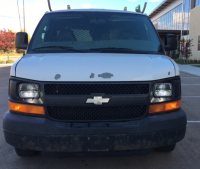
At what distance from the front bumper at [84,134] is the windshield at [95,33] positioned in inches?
44.9

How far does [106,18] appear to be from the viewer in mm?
4039

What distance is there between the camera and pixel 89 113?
269 cm

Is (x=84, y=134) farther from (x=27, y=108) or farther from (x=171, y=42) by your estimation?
(x=171, y=42)

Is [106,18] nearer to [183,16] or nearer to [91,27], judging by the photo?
[91,27]

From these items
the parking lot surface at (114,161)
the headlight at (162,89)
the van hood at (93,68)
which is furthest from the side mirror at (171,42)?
the parking lot surface at (114,161)

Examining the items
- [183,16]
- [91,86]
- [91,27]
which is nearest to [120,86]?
[91,86]

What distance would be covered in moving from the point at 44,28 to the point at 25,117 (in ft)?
5.92

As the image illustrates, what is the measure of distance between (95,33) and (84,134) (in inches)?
72.3

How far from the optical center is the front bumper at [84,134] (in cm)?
256

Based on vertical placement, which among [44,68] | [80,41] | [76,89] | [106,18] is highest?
[106,18]

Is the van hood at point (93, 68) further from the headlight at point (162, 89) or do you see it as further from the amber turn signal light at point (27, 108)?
the amber turn signal light at point (27, 108)

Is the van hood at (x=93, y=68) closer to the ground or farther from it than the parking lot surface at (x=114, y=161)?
farther from it

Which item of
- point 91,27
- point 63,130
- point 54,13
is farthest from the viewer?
point 54,13

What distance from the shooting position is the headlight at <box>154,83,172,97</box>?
2.75 meters
